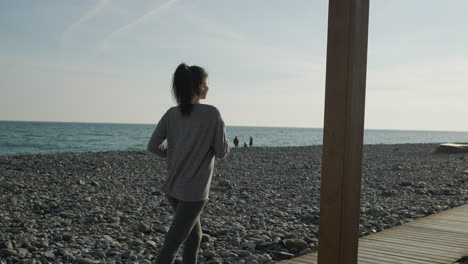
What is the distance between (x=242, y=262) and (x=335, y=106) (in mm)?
2722

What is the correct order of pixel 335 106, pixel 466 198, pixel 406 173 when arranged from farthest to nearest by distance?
pixel 406 173, pixel 466 198, pixel 335 106

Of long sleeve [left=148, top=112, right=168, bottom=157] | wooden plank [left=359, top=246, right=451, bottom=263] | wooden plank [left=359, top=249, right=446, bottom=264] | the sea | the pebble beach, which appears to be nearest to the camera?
long sleeve [left=148, top=112, right=168, bottom=157]

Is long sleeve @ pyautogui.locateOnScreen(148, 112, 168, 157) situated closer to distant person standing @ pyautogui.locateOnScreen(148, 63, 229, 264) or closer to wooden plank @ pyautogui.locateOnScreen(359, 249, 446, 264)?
distant person standing @ pyautogui.locateOnScreen(148, 63, 229, 264)

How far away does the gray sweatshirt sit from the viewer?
2961mm

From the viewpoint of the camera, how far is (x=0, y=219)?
22.9 ft

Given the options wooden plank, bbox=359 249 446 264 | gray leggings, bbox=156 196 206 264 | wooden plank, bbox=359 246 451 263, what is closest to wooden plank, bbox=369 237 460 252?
wooden plank, bbox=359 246 451 263

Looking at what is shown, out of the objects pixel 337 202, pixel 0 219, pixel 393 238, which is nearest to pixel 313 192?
pixel 393 238

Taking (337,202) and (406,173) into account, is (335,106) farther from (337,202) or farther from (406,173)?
(406,173)

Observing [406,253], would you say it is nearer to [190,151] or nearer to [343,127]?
[343,127]

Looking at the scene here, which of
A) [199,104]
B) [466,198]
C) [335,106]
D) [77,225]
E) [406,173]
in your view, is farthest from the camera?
[406,173]

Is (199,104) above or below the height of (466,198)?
above

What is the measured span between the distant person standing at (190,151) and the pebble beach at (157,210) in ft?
6.89

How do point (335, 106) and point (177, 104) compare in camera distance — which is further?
point (177, 104)

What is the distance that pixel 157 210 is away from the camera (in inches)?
321
